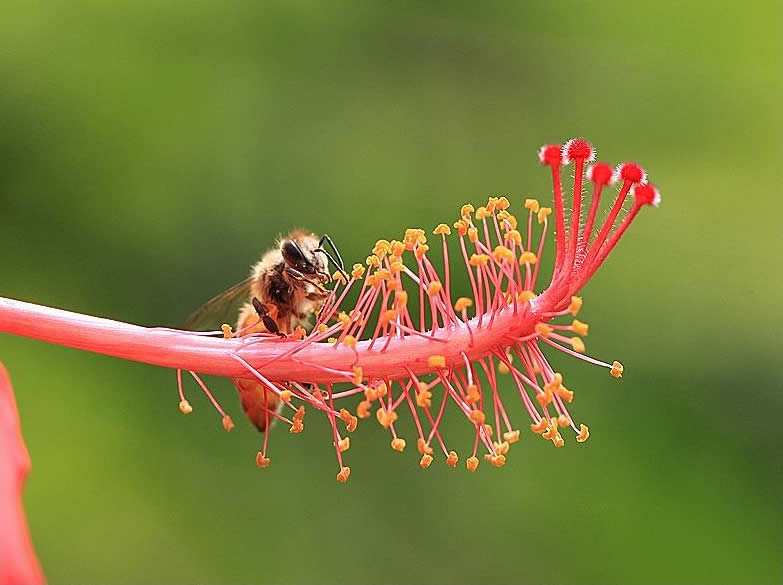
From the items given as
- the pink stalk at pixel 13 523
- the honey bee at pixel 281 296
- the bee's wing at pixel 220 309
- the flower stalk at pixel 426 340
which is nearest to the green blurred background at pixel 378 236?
the bee's wing at pixel 220 309

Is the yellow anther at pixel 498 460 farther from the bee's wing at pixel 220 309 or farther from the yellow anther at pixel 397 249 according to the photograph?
the bee's wing at pixel 220 309

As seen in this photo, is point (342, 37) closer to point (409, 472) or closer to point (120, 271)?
point (120, 271)

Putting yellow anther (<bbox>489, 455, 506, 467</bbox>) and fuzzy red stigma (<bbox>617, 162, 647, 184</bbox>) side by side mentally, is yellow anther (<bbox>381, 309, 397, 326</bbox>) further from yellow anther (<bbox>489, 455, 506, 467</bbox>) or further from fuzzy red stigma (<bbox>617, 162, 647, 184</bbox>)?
fuzzy red stigma (<bbox>617, 162, 647, 184</bbox>)

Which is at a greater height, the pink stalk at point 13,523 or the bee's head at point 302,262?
the bee's head at point 302,262

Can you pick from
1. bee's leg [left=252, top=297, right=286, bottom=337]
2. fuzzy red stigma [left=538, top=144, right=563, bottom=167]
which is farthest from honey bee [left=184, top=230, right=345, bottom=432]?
fuzzy red stigma [left=538, top=144, right=563, bottom=167]

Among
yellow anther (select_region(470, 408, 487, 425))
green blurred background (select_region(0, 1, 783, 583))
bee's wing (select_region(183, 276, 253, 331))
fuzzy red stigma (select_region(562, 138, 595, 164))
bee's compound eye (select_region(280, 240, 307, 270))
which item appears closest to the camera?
yellow anther (select_region(470, 408, 487, 425))
